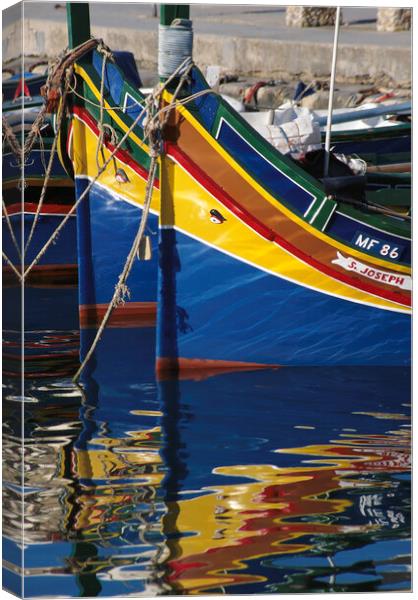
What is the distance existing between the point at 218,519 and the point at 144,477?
81cm

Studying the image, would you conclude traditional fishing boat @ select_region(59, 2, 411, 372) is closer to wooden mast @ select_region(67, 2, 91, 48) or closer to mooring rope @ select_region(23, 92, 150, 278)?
mooring rope @ select_region(23, 92, 150, 278)

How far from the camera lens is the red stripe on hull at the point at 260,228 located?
8828mm

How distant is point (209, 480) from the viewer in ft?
25.4

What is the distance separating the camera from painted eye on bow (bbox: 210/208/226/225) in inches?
353

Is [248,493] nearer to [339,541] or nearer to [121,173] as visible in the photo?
[339,541]

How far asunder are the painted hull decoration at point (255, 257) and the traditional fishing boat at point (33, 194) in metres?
0.61

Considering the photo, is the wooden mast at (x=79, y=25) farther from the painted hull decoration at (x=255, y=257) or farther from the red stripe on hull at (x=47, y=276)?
the red stripe on hull at (x=47, y=276)

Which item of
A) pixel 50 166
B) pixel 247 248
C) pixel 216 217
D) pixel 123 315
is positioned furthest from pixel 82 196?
pixel 123 315

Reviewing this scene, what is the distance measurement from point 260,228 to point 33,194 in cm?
176

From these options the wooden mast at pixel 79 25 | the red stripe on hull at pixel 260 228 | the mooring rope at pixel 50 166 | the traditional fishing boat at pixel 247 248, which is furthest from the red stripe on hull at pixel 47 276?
the wooden mast at pixel 79 25

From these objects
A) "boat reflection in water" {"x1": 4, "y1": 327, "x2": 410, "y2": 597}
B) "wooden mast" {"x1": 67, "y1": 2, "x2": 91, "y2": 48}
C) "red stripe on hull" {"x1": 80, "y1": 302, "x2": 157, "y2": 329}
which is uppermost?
"wooden mast" {"x1": 67, "y1": 2, "x2": 91, "y2": 48}

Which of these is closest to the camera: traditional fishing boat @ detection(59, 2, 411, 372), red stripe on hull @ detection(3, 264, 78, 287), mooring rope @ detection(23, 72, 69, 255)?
red stripe on hull @ detection(3, 264, 78, 287)

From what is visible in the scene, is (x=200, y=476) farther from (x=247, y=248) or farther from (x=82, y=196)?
(x=82, y=196)

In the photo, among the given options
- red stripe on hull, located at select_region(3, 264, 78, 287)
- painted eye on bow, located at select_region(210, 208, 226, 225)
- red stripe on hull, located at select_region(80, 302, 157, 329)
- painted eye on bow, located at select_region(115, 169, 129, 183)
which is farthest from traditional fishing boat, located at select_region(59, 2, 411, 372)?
red stripe on hull, located at select_region(80, 302, 157, 329)
